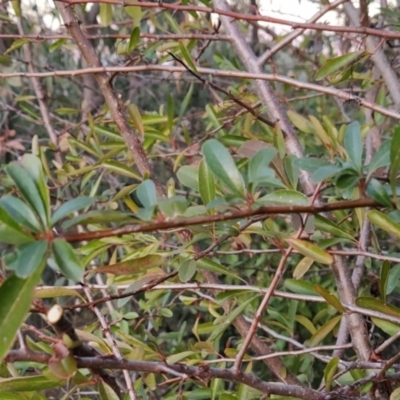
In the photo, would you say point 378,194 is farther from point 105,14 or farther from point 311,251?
point 105,14

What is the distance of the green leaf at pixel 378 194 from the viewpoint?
338 mm

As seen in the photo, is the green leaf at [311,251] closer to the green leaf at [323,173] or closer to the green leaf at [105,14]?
the green leaf at [323,173]

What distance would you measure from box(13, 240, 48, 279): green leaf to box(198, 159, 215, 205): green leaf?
20cm

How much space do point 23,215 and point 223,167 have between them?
143 millimetres

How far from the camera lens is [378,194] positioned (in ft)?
1.12

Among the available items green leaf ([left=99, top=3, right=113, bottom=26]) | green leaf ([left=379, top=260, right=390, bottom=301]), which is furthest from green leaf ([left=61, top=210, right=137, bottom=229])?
green leaf ([left=99, top=3, right=113, bottom=26])

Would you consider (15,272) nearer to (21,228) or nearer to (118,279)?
(21,228)

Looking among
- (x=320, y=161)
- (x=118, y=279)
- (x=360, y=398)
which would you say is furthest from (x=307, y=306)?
(x=320, y=161)

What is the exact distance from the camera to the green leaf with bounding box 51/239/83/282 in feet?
1.00

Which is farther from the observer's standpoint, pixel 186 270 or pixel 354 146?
pixel 186 270

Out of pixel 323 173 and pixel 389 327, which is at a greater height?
pixel 323 173

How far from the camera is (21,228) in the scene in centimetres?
30

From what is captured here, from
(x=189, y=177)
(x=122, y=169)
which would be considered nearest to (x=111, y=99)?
(x=122, y=169)

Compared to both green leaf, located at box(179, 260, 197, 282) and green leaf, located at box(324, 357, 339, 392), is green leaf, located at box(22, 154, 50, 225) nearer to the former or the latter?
green leaf, located at box(179, 260, 197, 282)
